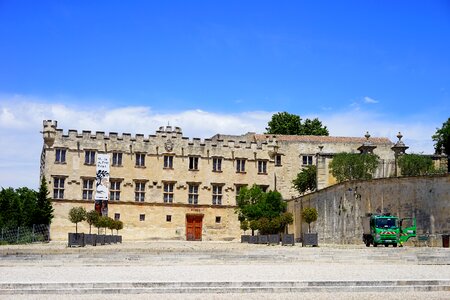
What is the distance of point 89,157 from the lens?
182ft

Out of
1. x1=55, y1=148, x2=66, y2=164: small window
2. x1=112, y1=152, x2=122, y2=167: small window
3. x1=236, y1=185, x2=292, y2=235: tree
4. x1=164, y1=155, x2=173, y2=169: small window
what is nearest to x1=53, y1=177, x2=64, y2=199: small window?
x1=55, y1=148, x2=66, y2=164: small window

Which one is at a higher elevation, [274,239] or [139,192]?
[139,192]

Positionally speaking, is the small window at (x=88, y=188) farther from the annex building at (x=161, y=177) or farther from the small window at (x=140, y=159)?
the small window at (x=140, y=159)

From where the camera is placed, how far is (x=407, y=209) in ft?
122

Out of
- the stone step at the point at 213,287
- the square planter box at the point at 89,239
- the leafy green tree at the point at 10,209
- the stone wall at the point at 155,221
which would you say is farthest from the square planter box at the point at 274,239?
the stone step at the point at 213,287

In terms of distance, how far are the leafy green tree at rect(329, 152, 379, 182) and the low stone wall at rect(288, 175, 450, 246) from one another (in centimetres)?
297

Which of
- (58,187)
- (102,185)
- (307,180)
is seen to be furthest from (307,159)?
(58,187)

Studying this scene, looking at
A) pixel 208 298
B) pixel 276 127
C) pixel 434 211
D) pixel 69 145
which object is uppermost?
pixel 276 127

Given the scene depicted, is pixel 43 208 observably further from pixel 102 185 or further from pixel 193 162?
pixel 193 162

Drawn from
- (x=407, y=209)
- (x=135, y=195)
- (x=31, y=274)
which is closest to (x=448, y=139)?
(x=407, y=209)

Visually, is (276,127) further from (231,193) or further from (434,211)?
(434,211)

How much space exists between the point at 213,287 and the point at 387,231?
22.8m

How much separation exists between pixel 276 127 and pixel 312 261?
54.6m

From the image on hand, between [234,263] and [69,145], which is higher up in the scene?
[69,145]
